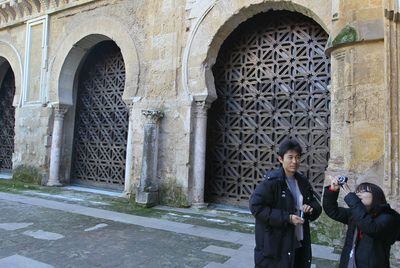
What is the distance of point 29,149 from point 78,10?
152 inches

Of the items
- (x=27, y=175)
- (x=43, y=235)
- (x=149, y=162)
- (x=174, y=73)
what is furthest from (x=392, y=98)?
(x=27, y=175)

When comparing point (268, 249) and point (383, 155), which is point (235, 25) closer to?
point (383, 155)

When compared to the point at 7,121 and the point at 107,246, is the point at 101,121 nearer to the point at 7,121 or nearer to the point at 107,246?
the point at 7,121

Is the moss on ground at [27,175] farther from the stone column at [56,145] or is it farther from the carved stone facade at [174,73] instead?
the stone column at [56,145]

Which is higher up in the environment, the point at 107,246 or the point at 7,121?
the point at 7,121

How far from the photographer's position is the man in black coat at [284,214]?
2.09m

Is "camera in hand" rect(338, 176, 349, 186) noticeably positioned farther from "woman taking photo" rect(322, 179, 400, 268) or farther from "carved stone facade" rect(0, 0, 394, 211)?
"carved stone facade" rect(0, 0, 394, 211)

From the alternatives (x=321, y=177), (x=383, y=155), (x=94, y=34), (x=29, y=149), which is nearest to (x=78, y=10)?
(x=94, y=34)

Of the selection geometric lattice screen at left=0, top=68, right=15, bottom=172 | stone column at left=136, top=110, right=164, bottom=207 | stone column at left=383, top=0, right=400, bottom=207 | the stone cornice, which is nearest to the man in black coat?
stone column at left=383, top=0, right=400, bottom=207

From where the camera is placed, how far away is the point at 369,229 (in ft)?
6.44

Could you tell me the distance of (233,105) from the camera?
6531mm

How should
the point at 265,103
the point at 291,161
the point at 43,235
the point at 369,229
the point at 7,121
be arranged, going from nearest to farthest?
the point at 369,229 < the point at 291,161 < the point at 43,235 < the point at 265,103 < the point at 7,121

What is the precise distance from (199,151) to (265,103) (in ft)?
4.96

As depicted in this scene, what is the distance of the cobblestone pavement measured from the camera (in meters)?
3.45
